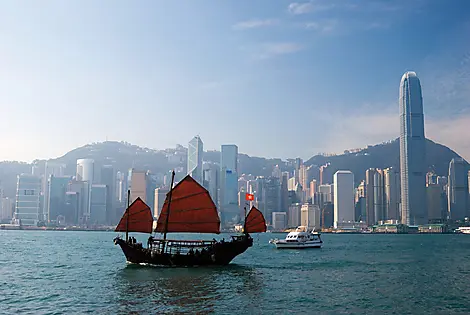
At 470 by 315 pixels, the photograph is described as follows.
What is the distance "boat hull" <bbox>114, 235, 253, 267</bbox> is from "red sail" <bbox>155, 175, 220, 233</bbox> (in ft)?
8.41

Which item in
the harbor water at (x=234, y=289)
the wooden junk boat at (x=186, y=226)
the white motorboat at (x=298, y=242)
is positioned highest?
the wooden junk boat at (x=186, y=226)

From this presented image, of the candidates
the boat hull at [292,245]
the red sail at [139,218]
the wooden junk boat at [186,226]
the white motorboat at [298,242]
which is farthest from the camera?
the white motorboat at [298,242]

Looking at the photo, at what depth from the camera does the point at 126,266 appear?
61125 millimetres

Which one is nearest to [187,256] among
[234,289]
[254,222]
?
[254,222]

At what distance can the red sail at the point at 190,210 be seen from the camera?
57188 millimetres

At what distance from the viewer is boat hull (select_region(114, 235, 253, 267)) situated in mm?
56906

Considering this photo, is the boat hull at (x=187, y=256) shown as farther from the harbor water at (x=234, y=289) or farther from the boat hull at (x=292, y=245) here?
the boat hull at (x=292, y=245)

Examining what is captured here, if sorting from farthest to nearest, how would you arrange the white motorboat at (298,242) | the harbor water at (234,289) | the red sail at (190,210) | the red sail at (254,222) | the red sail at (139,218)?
1. the white motorboat at (298,242)
2. the red sail at (254,222)
3. the red sail at (139,218)
4. the red sail at (190,210)
5. the harbor water at (234,289)

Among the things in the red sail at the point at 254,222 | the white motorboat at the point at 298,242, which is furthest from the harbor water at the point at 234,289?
the white motorboat at the point at 298,242

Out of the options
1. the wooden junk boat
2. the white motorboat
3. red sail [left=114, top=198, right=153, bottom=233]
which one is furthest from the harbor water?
the white motorboat

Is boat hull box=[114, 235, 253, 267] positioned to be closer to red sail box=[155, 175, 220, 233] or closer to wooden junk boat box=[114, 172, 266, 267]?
wooden junk boat box=[114, 172, 266, 267]

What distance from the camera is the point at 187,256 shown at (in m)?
56.8

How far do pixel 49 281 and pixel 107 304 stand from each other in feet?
49.5

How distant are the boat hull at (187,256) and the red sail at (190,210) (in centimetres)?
256
